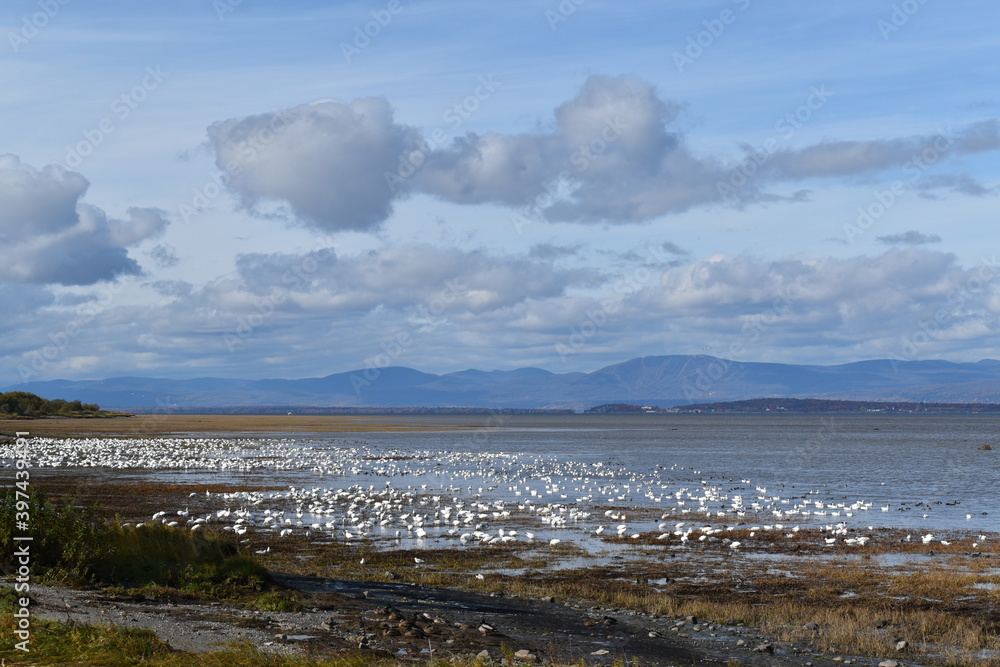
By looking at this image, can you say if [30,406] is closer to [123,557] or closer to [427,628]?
[123,557]

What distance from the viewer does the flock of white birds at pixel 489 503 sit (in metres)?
29.2

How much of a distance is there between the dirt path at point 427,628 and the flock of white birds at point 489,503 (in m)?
10.5

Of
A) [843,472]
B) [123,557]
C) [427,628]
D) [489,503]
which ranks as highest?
[123,557]

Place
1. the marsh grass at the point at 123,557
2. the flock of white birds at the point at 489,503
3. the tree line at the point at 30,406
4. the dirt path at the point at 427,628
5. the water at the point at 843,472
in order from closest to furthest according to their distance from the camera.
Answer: the dirt path at the point at 427,628 < the marsh grass at the point at 123,557 < the flock of white birds at the point at 489,503 < the water at the point at 843,472 < the tree line at the point at 30,406

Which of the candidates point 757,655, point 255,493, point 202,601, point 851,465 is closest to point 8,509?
point 202,601

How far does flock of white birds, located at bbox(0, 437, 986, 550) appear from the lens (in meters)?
29.2

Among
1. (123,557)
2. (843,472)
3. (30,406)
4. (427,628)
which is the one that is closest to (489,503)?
(123,557)

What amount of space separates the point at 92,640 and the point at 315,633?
3.57 metres

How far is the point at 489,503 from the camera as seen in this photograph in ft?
126

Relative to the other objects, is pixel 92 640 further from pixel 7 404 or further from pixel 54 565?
pixel 7 404

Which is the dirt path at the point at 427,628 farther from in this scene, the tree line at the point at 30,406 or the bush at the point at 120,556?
the tree line at the point at 30,406

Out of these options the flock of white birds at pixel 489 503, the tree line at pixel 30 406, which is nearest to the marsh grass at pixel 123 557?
the flock of white birds at pixel 489 503

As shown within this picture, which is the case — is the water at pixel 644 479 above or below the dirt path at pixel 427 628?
below

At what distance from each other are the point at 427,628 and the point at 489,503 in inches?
949
